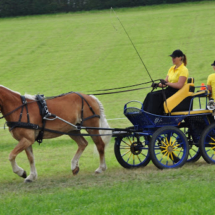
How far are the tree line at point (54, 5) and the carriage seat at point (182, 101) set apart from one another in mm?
29916

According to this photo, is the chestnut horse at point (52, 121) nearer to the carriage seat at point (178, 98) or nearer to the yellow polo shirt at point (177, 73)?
the carriage seat at point (178, 98)

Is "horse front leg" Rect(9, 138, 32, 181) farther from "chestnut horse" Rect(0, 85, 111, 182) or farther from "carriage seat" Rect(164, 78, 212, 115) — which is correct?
"carriage seat" Rect(164, 78, 212, 115)

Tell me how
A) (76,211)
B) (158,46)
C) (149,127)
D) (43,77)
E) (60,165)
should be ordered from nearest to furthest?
1. (76,211)
2. (149,127)
3. (60,165)
4. (43,77)
5. (158,46)

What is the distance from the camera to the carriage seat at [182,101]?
7.63 meters

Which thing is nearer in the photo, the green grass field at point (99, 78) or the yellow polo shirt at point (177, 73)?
the green grass field at point (99, 78)

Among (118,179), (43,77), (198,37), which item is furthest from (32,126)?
(198,37)

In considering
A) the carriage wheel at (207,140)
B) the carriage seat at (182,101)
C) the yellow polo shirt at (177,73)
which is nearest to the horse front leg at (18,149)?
the carriage seat at (182,101)

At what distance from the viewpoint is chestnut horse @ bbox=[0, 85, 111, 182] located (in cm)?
718

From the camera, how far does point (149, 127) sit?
7.74m

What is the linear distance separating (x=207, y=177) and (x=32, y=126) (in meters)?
2.71

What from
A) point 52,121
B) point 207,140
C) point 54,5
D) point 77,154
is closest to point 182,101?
point 207,140

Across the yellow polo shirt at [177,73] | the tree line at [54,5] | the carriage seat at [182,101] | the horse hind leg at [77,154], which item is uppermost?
the tree line at [54,5]

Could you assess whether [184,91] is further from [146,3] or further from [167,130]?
[146,3]

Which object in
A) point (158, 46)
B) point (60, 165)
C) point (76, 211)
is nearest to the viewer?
point (76, 211)
